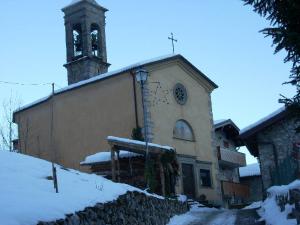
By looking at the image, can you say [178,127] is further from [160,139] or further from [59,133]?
[59,133]

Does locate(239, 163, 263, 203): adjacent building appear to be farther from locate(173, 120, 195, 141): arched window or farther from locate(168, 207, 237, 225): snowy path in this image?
locate(168, 207, 237, 225): snowy path

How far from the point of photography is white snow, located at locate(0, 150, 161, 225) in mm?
6207

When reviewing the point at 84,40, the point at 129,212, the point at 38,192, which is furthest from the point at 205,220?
the point at 84,40

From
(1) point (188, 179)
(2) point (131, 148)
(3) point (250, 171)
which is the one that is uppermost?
(3) point (250, 171)

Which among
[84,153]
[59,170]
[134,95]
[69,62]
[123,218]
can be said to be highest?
[69,62]

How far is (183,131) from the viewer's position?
27.6m

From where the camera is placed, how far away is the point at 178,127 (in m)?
27.2

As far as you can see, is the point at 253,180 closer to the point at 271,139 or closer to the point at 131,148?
the point at 271,139

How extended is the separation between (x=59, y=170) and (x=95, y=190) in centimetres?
162

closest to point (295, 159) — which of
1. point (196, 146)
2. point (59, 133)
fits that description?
point (196, 146)

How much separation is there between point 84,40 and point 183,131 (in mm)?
14297

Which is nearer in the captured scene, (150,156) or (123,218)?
(123,218)

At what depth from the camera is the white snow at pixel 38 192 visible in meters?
6.21

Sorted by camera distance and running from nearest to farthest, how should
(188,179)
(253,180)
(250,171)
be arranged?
(188,179) < (253,180) < (250,171)
